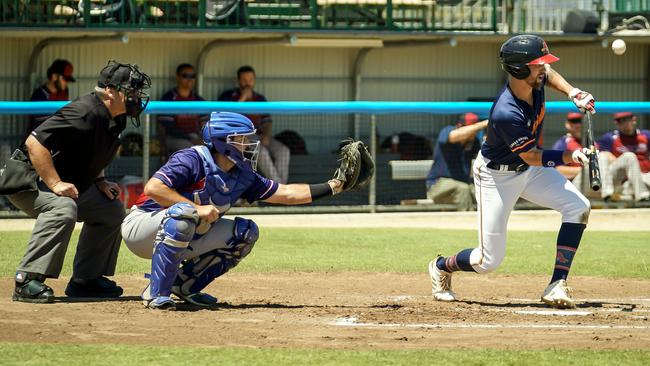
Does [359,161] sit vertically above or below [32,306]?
above

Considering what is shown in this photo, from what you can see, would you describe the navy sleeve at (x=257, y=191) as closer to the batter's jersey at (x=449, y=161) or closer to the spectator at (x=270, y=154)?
the spectator at (x=270, y=154)

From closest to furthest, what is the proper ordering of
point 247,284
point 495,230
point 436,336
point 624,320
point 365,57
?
1. point 436,336
2. point 624,320
3. point 495,230
4. point 247,284
5. point 365,57

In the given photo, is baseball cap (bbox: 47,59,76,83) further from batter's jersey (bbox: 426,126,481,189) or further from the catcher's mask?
the catcher's mask

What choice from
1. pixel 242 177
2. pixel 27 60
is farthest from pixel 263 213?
pixel 242 177

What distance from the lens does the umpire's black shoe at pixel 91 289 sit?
7.65 m

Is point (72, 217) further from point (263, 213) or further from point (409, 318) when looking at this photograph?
point (263, 213)

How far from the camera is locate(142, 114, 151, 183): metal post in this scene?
42.9ft

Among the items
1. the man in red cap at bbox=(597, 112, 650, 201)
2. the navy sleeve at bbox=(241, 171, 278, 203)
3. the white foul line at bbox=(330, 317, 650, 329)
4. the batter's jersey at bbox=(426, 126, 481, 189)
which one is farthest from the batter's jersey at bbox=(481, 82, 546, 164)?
the man in red cap at bbox=(597, 112, 650, 201)

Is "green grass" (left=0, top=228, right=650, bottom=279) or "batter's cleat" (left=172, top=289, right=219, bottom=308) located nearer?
"batter's cleat" (left=172, top=289, right=219, bottom=308)

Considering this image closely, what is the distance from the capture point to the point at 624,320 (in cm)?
684

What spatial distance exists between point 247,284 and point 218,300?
92 cm

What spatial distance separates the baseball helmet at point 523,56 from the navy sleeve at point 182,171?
210 centimetres

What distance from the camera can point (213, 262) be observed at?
23.6 ft

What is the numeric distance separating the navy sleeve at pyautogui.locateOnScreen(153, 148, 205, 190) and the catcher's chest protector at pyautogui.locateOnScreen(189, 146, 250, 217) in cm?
4
